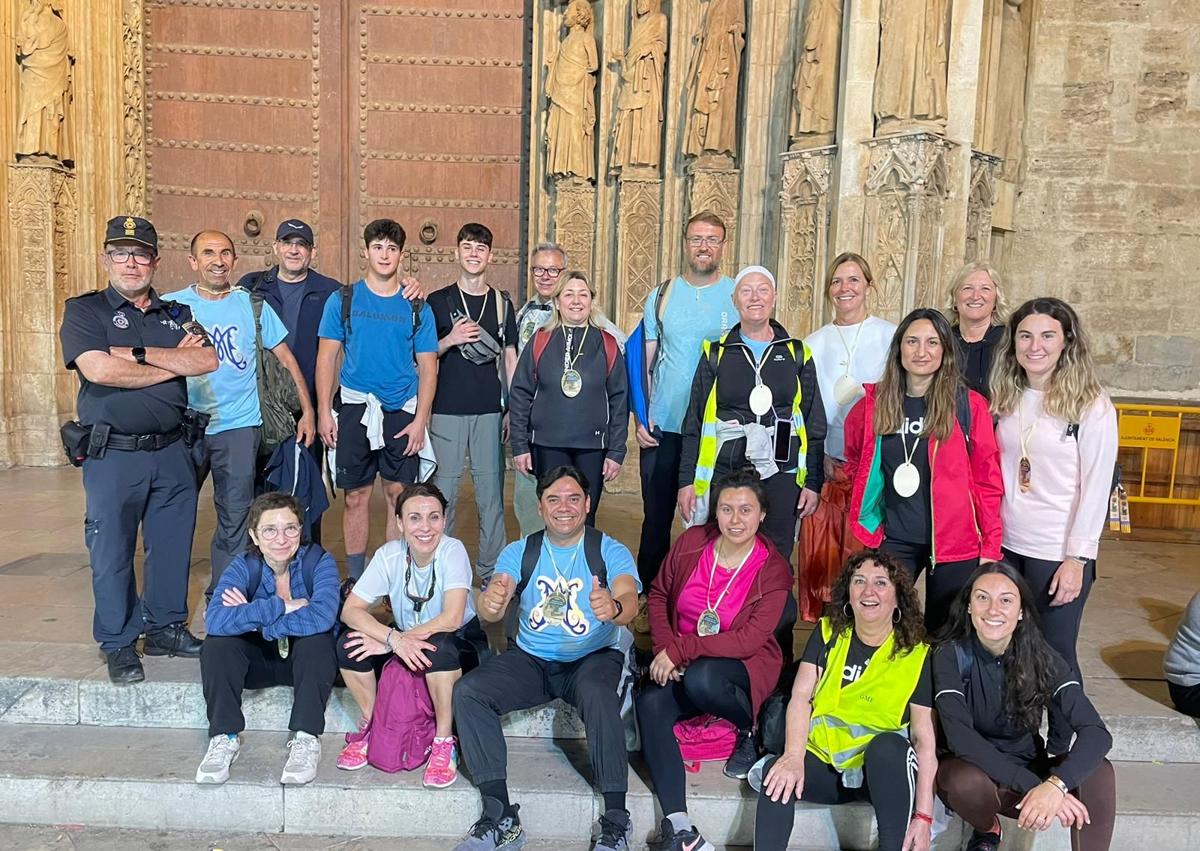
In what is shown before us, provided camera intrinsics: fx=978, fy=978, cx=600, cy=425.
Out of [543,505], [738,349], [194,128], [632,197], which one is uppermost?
[194,128]

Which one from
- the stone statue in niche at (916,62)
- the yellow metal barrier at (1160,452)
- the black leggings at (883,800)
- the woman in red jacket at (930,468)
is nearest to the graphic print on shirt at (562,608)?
the black leggings at (883,800)

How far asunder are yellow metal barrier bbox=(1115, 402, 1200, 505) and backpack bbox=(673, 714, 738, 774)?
16.2ft

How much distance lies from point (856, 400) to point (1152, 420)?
14.2 feet

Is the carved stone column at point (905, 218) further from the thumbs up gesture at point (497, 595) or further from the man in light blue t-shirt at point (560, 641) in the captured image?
the thumbs up gesture at point (497, 595)

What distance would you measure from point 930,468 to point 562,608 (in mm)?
1420

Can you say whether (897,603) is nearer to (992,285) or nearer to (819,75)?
(992,285)

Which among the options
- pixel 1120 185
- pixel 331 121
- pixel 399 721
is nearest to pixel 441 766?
pixel 399 721

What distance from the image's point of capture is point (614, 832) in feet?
10.5

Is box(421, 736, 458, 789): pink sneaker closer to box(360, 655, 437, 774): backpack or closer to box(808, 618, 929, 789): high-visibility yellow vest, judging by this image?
box(360, 655, 437, 774): backpack

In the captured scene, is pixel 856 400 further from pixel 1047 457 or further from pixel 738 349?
pixel 1047 457

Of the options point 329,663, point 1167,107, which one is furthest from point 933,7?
point 329,663

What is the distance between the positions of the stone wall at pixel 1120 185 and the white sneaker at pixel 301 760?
7.41 metres

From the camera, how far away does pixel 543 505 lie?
3621 mm

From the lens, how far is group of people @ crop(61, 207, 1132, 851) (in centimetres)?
321
